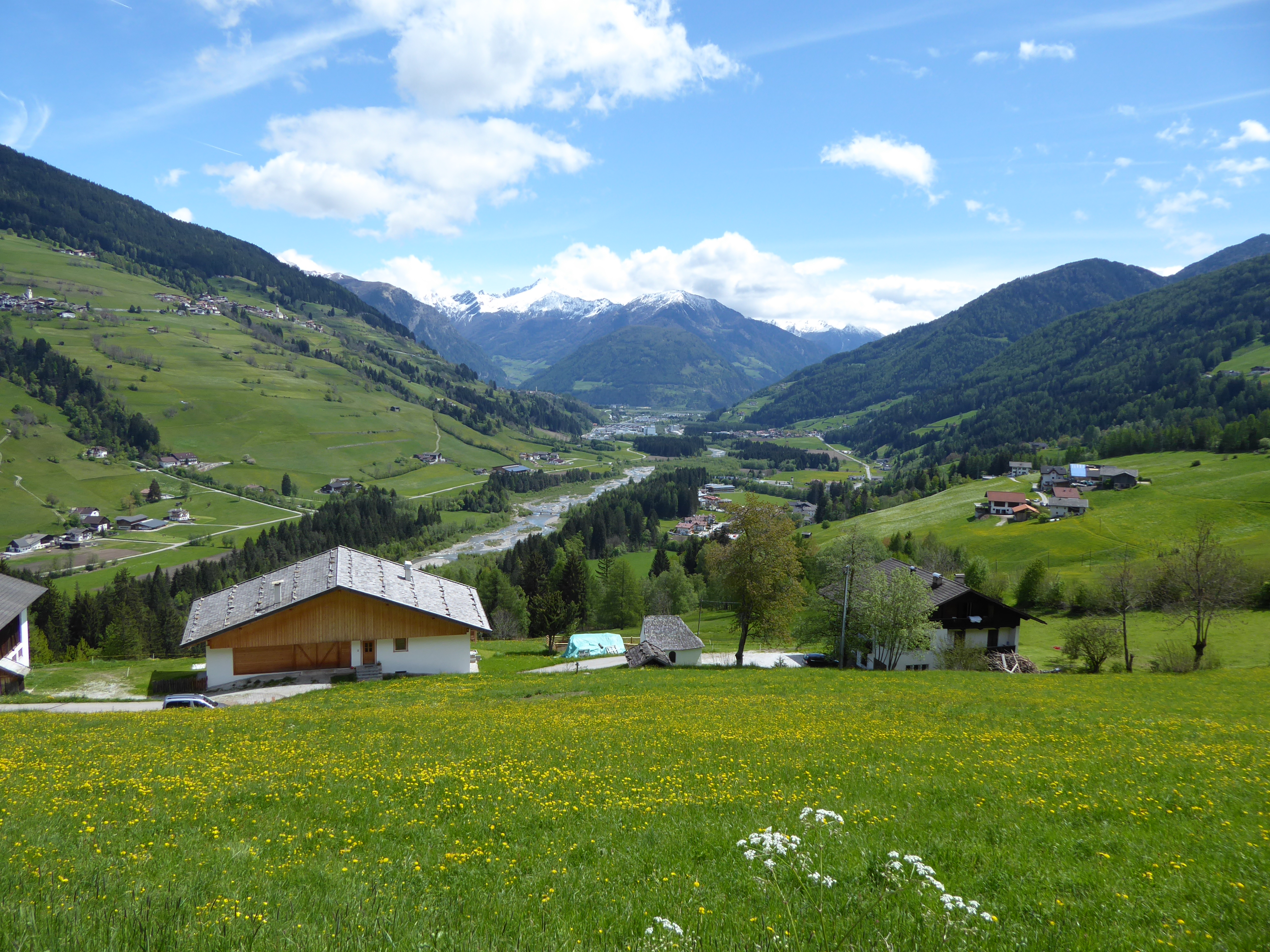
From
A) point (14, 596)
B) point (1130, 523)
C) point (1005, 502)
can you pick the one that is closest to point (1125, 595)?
point (1130, 523)

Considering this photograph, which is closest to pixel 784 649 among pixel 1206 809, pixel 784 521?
pixel 784 521

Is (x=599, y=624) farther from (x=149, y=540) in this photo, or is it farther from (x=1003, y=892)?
(x=149, y=540)

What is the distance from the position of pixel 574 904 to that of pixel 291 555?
487 ft

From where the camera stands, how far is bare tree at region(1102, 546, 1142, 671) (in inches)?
1993

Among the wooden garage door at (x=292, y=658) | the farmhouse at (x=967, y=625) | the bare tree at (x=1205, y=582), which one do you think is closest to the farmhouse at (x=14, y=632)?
the wooden garage door at (x=292, y=658)

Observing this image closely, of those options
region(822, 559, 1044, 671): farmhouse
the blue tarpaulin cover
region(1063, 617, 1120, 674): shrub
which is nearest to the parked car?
the blue tarpaulin cover

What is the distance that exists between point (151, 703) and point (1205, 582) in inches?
3082

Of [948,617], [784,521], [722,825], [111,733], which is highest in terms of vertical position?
[784,521]

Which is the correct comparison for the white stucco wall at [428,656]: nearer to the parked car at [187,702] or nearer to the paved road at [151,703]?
the paved road at [151,703]

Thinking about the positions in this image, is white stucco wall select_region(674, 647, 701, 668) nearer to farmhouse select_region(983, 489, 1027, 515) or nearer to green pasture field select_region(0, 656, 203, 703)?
green pasture field select_region(0, 656, 203, 703)

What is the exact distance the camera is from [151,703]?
3372cm

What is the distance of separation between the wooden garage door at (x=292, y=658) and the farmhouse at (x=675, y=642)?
27.2 metres

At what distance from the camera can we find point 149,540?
15850 centimetres

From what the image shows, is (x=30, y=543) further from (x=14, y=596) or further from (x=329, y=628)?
(x=329, y=628)
